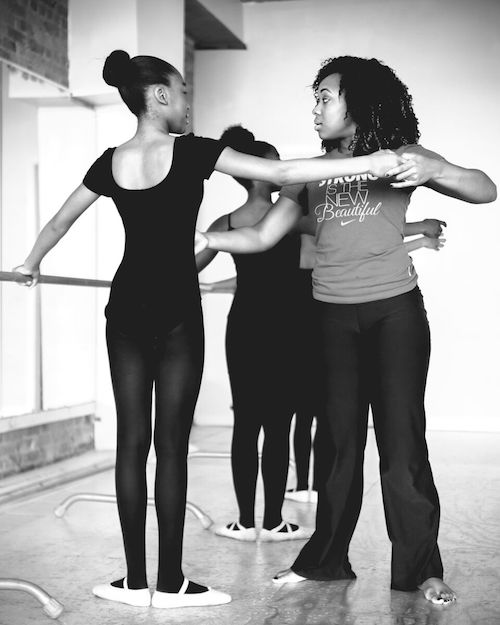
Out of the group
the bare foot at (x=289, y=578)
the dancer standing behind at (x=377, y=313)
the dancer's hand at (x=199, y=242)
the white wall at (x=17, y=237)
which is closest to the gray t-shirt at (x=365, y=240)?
the dancer standing behind at (x=377, y=313)

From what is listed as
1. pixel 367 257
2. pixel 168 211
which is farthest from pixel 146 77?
pixel 367 257

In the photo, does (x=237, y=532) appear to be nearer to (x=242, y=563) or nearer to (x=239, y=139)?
(x=242, y=563)

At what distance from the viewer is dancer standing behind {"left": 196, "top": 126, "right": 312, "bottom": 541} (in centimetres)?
340

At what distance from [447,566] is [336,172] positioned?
142 centimetres

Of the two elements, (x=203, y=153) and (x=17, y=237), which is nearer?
(x=203, y=153)

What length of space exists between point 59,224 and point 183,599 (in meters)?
1.09

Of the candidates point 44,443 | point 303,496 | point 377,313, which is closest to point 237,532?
point 303,496

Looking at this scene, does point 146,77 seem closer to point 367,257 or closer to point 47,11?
point 367,257

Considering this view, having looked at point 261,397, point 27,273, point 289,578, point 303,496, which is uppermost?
point 27,273

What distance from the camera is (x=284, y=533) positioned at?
3.49m

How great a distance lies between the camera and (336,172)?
7.72ft

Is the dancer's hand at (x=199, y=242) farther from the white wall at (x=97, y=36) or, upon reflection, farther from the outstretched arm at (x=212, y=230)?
the white wall at (x=97, y=36)

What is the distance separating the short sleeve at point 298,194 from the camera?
9.16ft

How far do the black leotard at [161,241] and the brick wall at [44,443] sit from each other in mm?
2525
